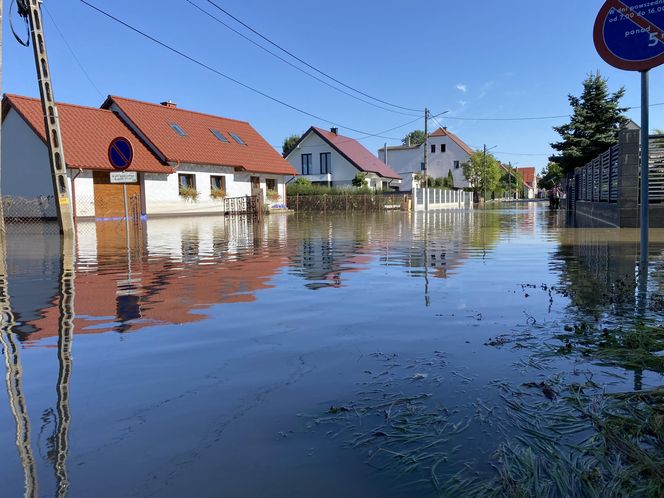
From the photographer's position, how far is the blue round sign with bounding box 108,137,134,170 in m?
12.6

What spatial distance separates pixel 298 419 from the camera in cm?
289

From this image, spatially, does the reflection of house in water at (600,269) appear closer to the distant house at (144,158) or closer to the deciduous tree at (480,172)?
the distant house at (144,158)

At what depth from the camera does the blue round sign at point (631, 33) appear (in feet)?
17.9

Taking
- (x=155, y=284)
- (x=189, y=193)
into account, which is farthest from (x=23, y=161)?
(x=155, y=284)

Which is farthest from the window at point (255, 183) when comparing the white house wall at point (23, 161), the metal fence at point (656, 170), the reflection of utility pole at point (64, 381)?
the reflection of utility pole at point (64, 381)

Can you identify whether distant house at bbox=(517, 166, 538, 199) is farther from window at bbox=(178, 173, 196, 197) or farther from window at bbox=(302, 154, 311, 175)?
window at bbox=(178, 173, 196, 197)

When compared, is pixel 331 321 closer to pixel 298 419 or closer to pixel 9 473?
pixel 298 419

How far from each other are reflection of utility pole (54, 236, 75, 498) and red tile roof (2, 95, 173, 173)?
22.6 metres

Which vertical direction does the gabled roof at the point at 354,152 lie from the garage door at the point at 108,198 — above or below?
above

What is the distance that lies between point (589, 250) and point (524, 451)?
9663 mm

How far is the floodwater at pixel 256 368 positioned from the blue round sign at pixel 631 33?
2.56 meters

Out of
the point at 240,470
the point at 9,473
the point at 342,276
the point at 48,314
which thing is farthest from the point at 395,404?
the point at 342,276

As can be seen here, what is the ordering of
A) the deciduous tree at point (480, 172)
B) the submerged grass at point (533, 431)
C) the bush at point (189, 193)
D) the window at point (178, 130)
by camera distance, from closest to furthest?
the submerged grass at point (533, 431), the bush at point (189, 193), the window at point (178, 130), the deciduous tree at point (480, 172)

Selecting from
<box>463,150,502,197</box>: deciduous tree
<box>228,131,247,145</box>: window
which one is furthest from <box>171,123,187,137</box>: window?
<box>463,150,502,197</box>: deciduous tree
